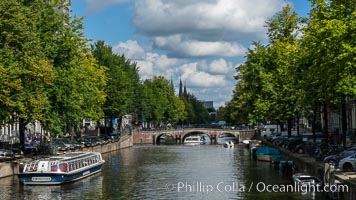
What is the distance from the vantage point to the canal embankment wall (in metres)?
52.6

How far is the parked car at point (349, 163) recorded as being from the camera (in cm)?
4250

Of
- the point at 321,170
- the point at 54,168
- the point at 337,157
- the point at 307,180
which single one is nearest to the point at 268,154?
the point at 337,157

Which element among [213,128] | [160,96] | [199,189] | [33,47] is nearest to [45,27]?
[33,47]

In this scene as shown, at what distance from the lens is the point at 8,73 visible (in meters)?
50.7

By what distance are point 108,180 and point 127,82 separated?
64.8 meters

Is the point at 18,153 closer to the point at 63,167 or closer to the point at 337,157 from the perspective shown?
the point at 63,167

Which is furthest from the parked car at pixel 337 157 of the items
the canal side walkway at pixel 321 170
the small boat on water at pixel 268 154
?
the small boat on water at pixel 268 154

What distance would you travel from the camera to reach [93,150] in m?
88.2

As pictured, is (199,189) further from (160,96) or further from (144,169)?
(160,96)

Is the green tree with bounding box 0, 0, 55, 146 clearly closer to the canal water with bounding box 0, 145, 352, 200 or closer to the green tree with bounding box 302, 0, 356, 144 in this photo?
the canal water with bounding box 0, 145, 352, 200

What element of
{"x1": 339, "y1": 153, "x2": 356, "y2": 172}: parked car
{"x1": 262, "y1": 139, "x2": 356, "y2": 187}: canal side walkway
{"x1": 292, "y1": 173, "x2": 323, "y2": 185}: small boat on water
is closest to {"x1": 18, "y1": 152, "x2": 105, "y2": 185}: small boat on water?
{"x1": 292, "y1": 173, "x2": 323, "y2": 185}: small boat on water

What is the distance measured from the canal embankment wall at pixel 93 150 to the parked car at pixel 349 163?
28301mm

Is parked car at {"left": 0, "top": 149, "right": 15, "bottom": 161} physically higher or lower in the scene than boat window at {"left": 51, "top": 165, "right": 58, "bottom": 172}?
higher

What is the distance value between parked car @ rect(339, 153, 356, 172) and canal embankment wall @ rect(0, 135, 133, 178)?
1114 inches
